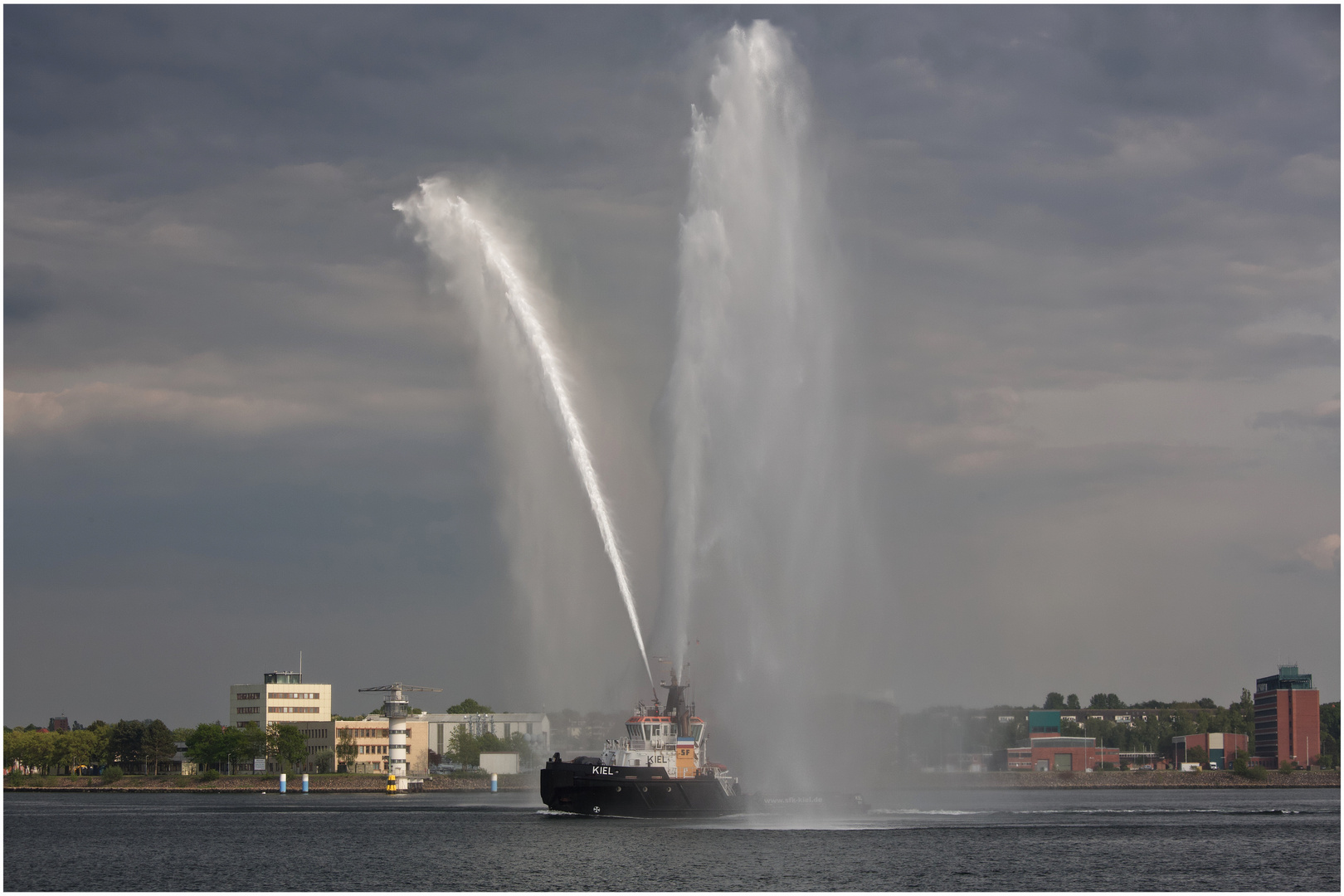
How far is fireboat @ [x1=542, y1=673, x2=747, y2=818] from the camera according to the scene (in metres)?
75.6

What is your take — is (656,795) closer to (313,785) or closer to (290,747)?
(313,785)

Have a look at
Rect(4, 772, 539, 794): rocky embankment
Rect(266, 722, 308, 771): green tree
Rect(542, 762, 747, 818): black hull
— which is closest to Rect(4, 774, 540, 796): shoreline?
Rect(4, 772, 539, 794): rocky embankment

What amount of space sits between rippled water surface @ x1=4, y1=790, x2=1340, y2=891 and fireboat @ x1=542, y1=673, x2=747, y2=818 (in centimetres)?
109

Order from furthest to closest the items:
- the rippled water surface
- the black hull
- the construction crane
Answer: the construction crane, the black hull, the rippled water surface

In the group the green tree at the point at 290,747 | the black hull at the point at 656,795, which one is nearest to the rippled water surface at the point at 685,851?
the black hull at the point at 656,795

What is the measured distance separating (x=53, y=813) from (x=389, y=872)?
70699 mm

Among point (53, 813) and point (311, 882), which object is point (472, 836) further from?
point (53, 813)

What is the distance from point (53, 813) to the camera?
4542 inches

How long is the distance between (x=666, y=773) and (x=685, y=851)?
46.8 ft

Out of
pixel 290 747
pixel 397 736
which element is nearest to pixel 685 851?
pixel 397 736

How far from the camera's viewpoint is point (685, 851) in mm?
61719

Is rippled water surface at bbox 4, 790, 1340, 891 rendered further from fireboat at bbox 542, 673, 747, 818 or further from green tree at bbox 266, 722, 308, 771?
green tree at bbox 266, 722, 308, 771

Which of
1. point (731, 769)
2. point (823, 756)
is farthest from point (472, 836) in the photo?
point (823, 756)

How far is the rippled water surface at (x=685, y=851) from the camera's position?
55.0 metres
